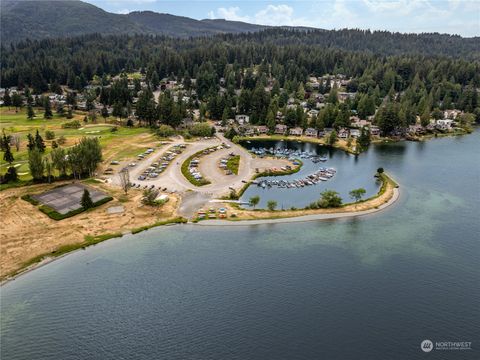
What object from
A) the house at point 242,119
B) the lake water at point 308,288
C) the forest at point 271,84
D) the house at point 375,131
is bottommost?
the lake water at point 308,288

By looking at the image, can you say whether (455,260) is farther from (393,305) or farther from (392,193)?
(392,193)

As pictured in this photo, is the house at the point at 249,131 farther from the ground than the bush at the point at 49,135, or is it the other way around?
the house at the point at 249,131

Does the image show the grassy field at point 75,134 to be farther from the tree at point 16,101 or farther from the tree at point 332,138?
the tree at point 332,138

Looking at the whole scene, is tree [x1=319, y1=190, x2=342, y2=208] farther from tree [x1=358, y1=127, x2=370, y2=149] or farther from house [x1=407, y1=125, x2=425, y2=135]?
house [x1=407, y1=125, x2=425, y2=135]

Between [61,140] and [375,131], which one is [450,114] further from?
[61,140]

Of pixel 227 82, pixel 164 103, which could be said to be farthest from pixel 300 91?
pixel 164 103

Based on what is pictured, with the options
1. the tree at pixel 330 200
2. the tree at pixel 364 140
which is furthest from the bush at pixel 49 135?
the tree at pixel 364 140
